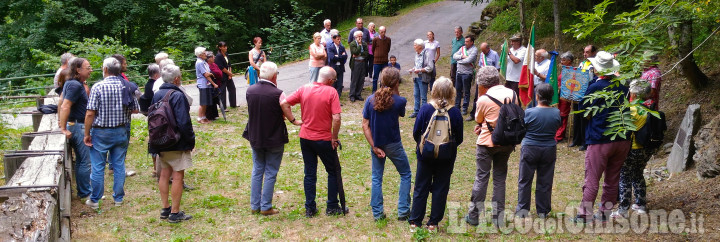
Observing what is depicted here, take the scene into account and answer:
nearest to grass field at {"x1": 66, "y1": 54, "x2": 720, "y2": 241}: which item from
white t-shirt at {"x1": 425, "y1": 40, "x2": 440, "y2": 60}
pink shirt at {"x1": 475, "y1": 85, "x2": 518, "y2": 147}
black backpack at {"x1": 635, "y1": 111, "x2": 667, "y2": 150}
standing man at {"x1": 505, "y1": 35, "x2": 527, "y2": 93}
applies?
black backpack at {"x1": 635, "y1": 111, "x2": 667, "y2": 150}

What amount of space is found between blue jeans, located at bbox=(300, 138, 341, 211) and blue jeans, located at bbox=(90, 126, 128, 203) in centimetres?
207

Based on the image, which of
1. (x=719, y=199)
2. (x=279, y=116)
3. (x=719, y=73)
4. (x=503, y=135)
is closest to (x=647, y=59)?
(x=503, y=135)

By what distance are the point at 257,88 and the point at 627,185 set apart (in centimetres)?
401

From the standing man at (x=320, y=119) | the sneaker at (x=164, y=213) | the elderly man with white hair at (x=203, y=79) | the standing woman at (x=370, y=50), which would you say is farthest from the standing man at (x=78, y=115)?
the standing woman at (x=370, y=50)

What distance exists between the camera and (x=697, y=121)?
26.2 feet

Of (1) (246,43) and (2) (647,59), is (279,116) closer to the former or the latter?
(2) (647,59)

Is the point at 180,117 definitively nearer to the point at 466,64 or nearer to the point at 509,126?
the point at 509,126

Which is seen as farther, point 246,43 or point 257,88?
point 246,43

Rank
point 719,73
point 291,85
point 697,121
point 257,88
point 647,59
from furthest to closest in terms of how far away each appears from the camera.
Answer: point 291,85 → point 719,73 → point 697,121 → point 257,88 → point 647,59

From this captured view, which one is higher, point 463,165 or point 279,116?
point 279,116

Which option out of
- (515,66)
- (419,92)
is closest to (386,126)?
(515,66)

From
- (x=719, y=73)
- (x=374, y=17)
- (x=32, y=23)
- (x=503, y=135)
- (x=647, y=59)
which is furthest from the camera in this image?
(x=374, y=17)

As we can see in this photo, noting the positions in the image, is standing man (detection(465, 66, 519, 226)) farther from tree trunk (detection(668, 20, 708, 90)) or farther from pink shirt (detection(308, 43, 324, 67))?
pink shirt (detection(308, 43, 324, 67))

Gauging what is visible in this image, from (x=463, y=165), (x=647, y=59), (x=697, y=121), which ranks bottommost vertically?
(x=463, y=165)
